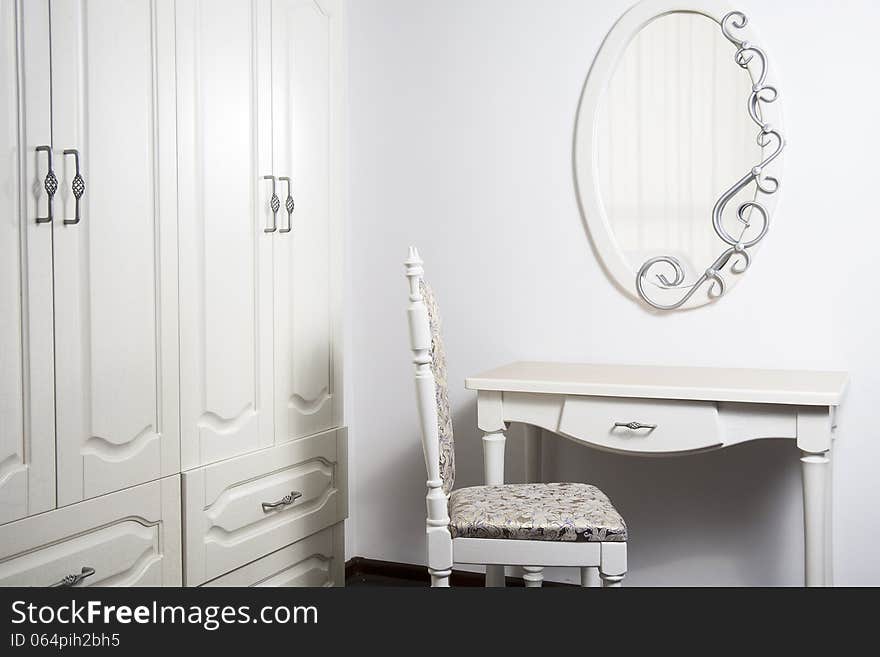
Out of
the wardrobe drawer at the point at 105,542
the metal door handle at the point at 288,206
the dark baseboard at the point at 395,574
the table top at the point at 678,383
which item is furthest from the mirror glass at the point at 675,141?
the wardrobe drawer at the point at 105,542

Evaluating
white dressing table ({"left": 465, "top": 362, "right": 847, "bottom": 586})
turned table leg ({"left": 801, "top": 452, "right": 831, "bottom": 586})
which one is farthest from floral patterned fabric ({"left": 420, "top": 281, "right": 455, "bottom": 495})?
turned table leg ({"left": 801, "top": 452, "right": 831, "bottom": 586})

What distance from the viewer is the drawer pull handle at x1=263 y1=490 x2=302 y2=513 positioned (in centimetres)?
236

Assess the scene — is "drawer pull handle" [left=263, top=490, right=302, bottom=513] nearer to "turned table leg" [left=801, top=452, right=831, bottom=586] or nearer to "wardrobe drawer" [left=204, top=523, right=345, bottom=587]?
"wardrobe drawer" [left=204, top=523, right=345, bottom=587]

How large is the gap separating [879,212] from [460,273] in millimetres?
1241

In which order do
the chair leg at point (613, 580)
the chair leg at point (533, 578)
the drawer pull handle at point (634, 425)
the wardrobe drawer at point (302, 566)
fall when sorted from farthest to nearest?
1. the chair leg at point (533, 578)
2. the wardrobe drawer at point (302, 566)
3. the drawer pull handle at point (634, 425)
4. the chair leg at point (613, 580)

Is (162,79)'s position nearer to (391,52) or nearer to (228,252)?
(228,252)

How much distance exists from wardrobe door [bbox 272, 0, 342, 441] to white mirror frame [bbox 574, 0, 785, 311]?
30.0 inches

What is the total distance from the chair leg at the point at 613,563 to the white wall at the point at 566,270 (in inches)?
30.3

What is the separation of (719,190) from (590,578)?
3.80 ft

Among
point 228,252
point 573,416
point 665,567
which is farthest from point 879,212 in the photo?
point 228,252

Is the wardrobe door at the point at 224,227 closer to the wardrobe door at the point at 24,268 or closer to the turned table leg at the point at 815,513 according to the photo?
the wardrobe door at the point at 24,268

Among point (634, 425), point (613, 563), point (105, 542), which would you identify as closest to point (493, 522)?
point (613, 563)

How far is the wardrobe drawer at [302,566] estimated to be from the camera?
229cm

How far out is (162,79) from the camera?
1.98 m
